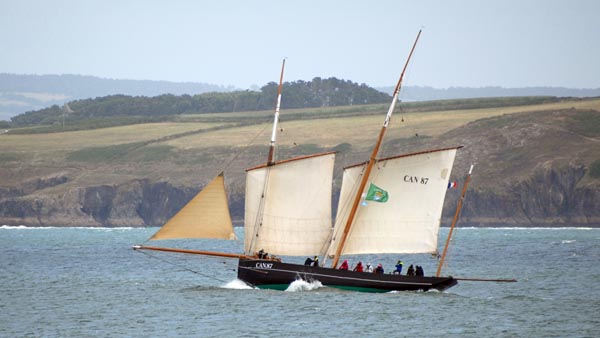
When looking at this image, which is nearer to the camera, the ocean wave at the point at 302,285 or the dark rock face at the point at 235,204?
the ocean wave at the point at 302,285

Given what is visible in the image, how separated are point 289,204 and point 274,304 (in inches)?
285

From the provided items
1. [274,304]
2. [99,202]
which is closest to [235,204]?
[99,202]

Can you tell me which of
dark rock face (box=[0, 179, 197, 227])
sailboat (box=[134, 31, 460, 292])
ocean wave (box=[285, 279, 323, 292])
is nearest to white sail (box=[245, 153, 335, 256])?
sailboat (box=[134, 31, 460, 292])

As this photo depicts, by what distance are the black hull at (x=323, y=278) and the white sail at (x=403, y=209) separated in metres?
1.78

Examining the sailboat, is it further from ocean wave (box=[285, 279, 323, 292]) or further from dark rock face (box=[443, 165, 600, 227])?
dark rock face (box=[443, 165, 600, 227])

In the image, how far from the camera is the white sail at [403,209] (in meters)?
66.8

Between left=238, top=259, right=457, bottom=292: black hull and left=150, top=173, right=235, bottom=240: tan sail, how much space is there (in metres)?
2.95

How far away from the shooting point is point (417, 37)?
69.8 m

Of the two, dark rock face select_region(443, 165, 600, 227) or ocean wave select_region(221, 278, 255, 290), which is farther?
dark rock face select_region(443, 165, 600, 227)

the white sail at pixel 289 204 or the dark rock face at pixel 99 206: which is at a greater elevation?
the white sail at pixel 289 204

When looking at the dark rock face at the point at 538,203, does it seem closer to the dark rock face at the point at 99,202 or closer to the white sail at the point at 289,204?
the dark rock face at the point at 99,202

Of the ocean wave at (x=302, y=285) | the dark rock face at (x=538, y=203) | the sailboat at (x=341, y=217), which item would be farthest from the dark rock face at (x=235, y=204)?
the ocean wave at (x=302, y=285)

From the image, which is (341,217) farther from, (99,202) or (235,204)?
(99,202)

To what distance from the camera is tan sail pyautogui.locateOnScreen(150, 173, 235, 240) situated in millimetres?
63625
